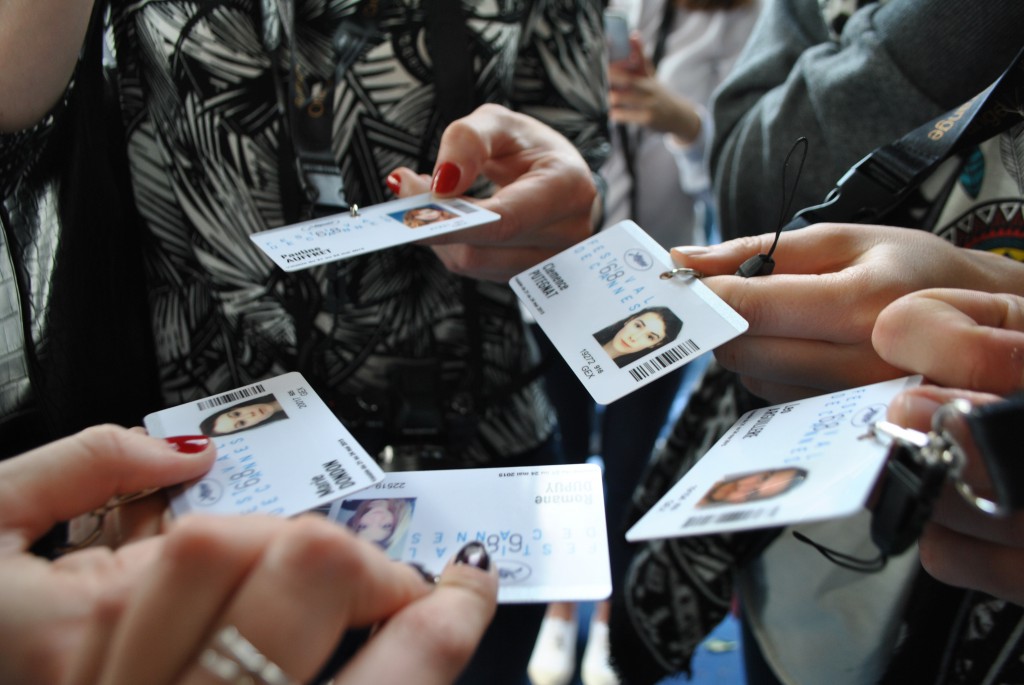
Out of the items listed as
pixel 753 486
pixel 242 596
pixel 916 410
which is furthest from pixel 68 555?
pixel 916 410

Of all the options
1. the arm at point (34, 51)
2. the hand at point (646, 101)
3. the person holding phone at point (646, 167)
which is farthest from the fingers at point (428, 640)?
the hand at point (646, 101)

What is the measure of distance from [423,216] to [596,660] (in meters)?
1.29

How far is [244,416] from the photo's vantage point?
23.1 inches

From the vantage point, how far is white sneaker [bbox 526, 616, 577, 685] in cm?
159

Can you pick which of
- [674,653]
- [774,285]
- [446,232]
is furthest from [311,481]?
[674,653]

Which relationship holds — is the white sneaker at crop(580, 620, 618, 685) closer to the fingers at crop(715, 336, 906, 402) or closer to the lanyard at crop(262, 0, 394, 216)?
the fingers at crop(715, 336, 906, 402)

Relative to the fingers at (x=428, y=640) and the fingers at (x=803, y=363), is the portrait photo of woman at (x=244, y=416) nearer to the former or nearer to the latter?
the fingers at (x=428, y=640)

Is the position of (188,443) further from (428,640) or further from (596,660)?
(596,660)

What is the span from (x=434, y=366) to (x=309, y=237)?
0.23m

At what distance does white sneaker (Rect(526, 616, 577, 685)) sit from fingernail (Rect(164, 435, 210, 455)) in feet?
4.03

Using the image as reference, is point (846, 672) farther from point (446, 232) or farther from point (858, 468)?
point (446, 232)

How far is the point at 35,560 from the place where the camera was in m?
0.38

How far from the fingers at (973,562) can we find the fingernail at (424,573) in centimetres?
37

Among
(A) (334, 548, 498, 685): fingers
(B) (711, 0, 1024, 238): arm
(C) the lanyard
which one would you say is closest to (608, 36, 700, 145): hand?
Result: (B) (711, 0, 1024, 238): arm
